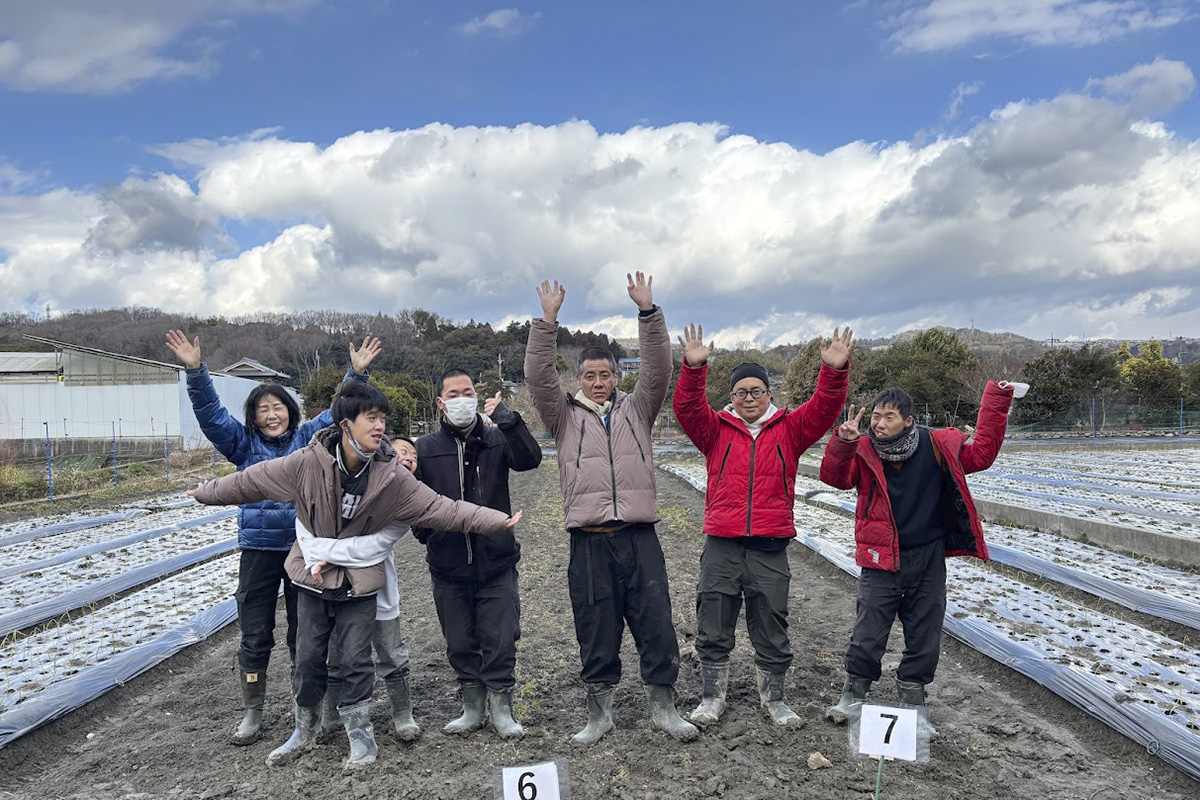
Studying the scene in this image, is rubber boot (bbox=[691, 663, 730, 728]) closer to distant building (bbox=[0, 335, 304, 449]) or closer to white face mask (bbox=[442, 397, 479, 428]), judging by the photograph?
white face mask (bbox=[442, 397, 479, 428])

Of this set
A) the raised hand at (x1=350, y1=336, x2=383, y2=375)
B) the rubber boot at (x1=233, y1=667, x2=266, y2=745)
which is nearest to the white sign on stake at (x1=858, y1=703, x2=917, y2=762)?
the rubber boot at (x1=233, y1=667, x2=266, y2=745)

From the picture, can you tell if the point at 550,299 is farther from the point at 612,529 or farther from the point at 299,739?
the point at 299,739

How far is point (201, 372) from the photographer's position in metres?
3.80

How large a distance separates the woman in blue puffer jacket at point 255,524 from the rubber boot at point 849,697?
8.65 ft

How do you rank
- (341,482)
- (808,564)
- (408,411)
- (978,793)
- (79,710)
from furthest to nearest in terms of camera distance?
(408,411) < (808,564) < (79,710) < (341,482) < (978,793)

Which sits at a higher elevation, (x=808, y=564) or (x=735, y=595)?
(x=735, y=595)

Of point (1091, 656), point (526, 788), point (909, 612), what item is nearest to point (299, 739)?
point (526, 788)

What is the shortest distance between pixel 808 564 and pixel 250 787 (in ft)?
19.8

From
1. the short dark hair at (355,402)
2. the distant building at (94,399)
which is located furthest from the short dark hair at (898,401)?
the distant building at (94,399)

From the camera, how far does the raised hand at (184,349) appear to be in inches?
148

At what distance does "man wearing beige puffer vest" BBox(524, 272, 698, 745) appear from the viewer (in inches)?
139

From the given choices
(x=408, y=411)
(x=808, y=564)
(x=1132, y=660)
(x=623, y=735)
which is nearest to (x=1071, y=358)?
(x=408, y=411)

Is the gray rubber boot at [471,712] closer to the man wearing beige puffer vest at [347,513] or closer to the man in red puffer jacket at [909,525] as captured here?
the man wearing beige puffer vest at [347,513]

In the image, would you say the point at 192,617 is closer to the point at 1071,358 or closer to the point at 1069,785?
the point at 1069,785
